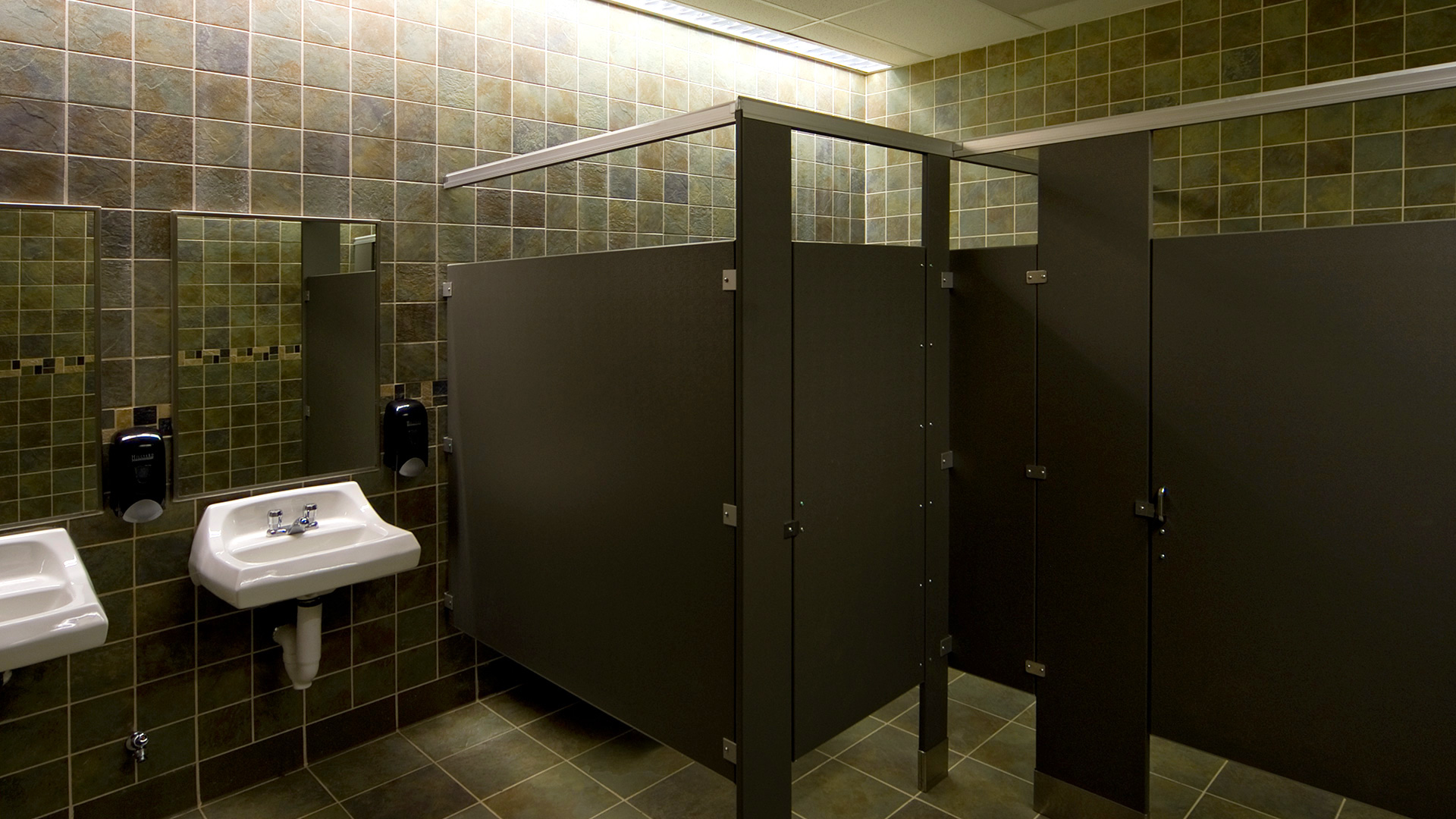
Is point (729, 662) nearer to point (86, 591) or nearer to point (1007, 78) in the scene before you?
point (86, 591)

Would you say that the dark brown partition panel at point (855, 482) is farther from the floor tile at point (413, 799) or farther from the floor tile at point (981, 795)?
the floor tile at point (413, 799)

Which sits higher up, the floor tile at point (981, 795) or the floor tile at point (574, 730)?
the floor tile at point (574, 730)

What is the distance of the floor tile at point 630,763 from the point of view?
9.22 feet

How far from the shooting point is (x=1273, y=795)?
2.72m

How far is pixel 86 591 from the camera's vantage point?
217 centimetres

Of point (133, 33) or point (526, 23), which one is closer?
point (133, 33)

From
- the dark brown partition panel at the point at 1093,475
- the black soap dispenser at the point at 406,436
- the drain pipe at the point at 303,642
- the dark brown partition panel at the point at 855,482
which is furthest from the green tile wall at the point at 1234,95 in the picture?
the drain pipe at the point at 303,642

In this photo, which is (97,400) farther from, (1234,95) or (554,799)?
(1234,95)

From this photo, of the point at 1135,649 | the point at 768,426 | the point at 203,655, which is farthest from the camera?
the point at 203,655

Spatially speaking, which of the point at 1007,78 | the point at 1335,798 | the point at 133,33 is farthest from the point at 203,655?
the point at 1007,78

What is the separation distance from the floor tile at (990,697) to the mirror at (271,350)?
95.8 inches

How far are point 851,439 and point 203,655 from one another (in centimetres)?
210

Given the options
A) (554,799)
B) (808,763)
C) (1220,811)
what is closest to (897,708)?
(808,763)

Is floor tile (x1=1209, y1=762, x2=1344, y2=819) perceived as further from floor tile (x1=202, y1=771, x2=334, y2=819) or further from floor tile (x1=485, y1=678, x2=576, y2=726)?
floor tile (x1=202, y1=771, x2=334, y2=819)
